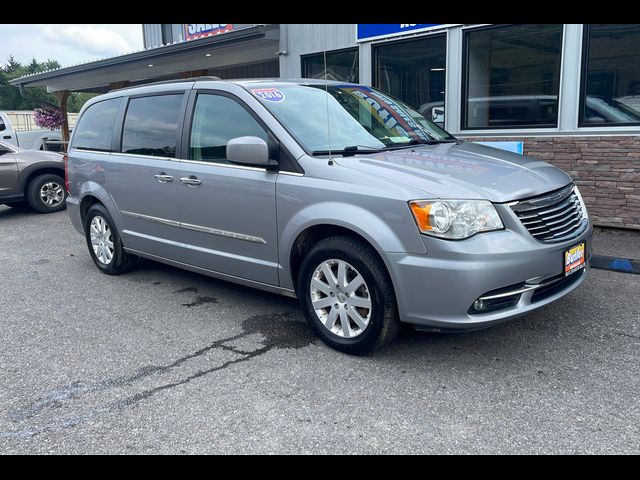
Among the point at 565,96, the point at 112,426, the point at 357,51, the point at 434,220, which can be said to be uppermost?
the point at 357,51

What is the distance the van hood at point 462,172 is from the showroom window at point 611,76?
11.4 feet

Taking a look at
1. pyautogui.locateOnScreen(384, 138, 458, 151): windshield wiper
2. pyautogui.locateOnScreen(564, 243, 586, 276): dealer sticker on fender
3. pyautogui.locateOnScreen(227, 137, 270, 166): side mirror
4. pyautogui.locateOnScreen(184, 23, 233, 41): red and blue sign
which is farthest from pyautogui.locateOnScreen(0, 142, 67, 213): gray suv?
pyautogui.locateOnScreen(564, 243, 586, 276): dealer sticker on fender

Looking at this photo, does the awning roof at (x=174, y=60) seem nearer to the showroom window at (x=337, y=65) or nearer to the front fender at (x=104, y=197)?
the showroom window at (x=337, y=65)

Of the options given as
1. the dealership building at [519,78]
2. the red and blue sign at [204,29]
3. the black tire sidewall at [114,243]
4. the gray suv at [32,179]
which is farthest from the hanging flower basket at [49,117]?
the black tire sidewall at [114,243]

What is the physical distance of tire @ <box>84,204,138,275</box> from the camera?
576 cm

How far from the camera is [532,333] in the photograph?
13.2 ft

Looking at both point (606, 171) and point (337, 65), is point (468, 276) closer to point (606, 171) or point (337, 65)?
point (606, 171)

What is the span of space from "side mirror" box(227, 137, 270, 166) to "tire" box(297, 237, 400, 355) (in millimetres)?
719

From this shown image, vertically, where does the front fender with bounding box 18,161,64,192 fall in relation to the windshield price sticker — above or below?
below

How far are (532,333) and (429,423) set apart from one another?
145 centimetres

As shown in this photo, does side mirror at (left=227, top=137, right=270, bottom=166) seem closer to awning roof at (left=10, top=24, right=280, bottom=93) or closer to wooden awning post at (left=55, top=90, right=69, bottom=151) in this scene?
awning roof at (left=10, top=24, right=280, bottom=93)

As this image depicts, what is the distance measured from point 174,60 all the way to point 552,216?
39.9 ft
